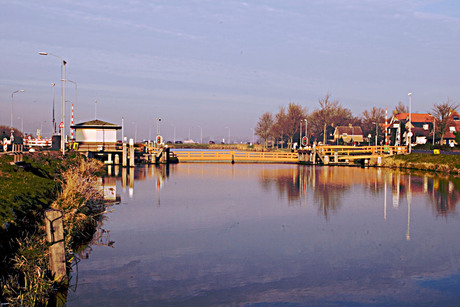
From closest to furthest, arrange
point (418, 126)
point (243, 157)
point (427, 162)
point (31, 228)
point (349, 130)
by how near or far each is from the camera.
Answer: point (31, 228) → point (427, 162) → point (243, 157) → point (418, 126) → point (349, 130)

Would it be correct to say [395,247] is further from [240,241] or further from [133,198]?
[133,198]

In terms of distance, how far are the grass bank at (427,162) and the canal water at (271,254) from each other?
27005 millimetres

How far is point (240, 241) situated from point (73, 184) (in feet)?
22.3

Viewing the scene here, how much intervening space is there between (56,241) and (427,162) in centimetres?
5101

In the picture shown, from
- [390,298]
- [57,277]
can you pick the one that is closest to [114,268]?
[57,277]

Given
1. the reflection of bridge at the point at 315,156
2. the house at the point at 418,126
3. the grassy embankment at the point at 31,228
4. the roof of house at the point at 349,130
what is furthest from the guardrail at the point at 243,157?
the roof of house at the point at 349,130

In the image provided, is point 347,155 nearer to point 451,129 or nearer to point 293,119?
point 451,129

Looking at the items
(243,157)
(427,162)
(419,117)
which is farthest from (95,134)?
(419,117)

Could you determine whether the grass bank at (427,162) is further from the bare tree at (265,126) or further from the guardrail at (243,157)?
the bare tree at (265,126)

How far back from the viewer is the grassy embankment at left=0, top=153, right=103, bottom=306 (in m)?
9.38

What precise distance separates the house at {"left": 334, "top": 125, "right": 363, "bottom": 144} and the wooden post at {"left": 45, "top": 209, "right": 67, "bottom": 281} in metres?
124

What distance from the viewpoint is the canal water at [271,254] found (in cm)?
1034

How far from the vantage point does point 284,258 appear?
44.3 feet

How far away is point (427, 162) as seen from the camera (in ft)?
177
